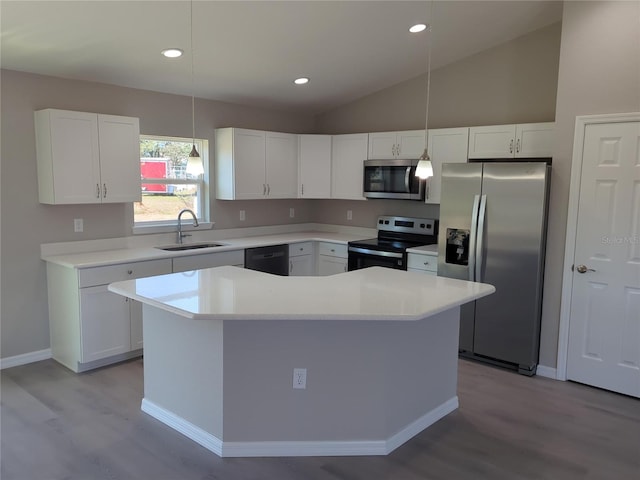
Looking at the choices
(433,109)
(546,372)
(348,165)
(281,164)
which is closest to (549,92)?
(433,109)

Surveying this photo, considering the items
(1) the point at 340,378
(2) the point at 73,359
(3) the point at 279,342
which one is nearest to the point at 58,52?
(2) the point at 73,359

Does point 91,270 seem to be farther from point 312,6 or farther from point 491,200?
point 491,200

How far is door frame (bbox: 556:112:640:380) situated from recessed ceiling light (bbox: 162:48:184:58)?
305 cm

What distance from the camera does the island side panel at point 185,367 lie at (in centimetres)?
273

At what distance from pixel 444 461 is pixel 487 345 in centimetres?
163

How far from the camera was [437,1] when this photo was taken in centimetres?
365

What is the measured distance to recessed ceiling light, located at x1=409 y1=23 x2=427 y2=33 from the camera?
403 centimetres

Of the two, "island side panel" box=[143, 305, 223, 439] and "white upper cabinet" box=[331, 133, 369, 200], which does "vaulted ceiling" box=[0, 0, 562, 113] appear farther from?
"island side panel" box=[143, 305, 223, 439]

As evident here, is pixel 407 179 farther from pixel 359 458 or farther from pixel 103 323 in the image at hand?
pixel 103 323

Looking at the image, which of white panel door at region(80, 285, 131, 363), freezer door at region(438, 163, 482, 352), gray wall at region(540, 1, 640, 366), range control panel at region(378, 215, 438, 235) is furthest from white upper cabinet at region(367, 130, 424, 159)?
white panel door at region(80, 285, 131, 363)

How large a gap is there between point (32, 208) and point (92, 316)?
1.01 m

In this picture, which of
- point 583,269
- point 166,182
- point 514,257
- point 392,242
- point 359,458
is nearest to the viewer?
point 359,458

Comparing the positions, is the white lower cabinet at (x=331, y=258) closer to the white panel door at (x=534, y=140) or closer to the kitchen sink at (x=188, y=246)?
the kitchen sink at (x=188, y=246)

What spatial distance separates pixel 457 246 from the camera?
4258 mm
